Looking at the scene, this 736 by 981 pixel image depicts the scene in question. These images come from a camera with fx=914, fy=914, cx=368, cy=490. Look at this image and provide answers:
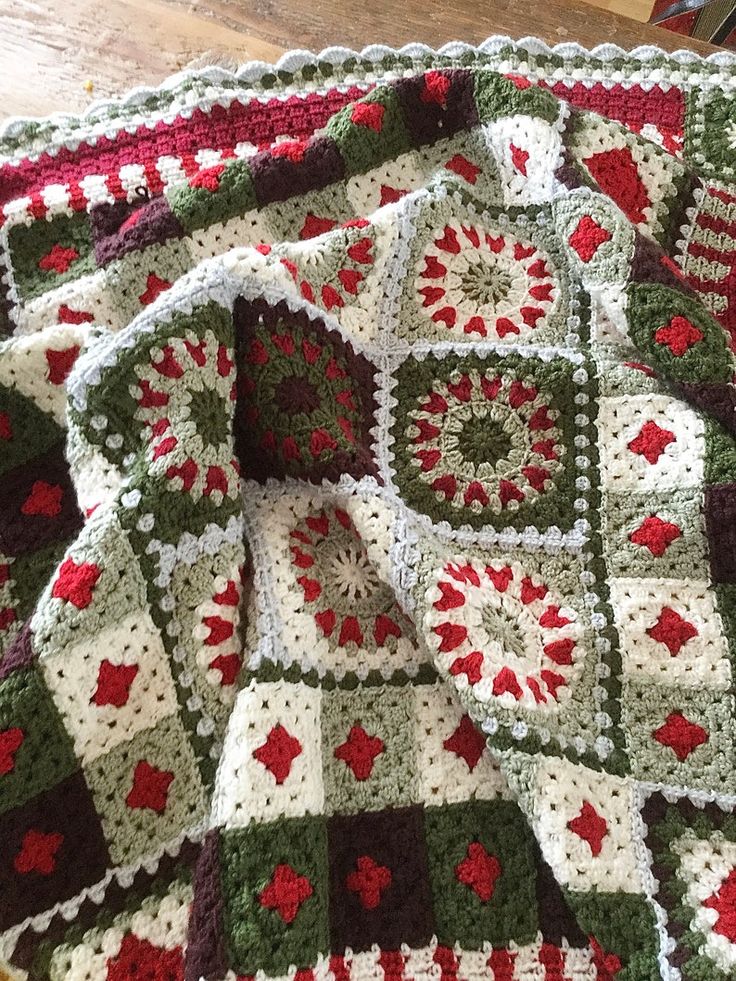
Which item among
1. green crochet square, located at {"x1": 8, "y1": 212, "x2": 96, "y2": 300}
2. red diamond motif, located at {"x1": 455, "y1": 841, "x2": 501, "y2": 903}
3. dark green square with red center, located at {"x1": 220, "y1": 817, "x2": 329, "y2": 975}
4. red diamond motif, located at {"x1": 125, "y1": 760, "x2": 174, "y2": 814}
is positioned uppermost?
green crochet square, located at {"x1": 8, "y1": 212, "x2": 96, "y2": 300}

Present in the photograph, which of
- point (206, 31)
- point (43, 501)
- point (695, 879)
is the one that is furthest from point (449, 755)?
point (206, 31)

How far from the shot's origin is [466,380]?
1015 millimetres

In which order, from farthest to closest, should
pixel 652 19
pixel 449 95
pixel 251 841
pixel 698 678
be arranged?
pixel 652 19
pixel 449 95
pixel 698 678
pixel 251 841

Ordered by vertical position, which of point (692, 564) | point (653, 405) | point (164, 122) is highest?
point (164, 122)

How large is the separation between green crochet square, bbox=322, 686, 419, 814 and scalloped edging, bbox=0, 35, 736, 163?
0.81 meters

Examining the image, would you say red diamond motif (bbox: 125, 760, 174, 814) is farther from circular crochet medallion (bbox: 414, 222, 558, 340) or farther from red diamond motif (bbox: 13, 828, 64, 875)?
circular crochet medallion (bbox: 414, 222, 558, 340)

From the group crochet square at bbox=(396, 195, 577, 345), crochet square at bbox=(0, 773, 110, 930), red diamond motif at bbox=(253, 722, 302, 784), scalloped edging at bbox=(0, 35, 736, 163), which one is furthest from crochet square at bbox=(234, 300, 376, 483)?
scalloped edging at bbox=(0, 35, 736, 163)

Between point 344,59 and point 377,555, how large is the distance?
75 cm

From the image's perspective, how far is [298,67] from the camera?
1.24 m

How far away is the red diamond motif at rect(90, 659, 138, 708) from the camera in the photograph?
2.66 ft

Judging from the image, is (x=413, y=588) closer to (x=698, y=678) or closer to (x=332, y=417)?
(x=332, y=417)

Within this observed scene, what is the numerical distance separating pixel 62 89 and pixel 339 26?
1.30 feet

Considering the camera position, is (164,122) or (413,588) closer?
(413,588)

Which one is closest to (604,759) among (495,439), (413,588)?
(413,588)
